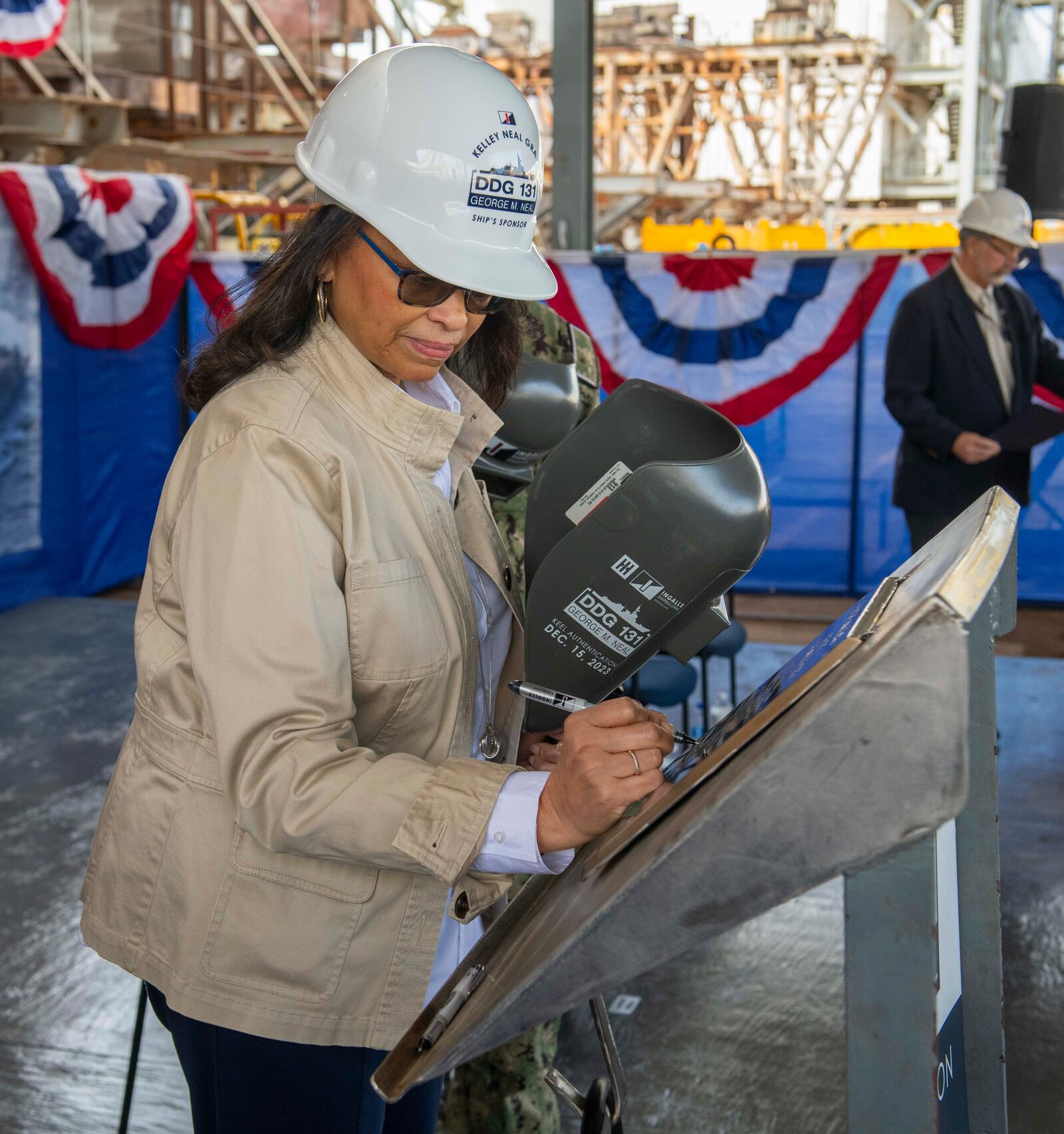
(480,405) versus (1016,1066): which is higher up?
(480,405)

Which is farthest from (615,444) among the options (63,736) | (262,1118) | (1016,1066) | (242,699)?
(63,736)

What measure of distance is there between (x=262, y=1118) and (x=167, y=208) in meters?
5.75

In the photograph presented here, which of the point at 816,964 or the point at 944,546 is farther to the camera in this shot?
the point at 816,964

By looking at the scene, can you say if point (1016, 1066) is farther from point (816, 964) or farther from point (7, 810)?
point (7, 810)

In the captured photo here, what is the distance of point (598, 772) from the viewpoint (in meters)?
0.92

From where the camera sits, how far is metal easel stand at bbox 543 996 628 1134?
1099 millimetres

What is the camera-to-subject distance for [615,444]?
129 centimetres

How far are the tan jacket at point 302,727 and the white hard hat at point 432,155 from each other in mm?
127

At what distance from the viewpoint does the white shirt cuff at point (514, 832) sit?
0.97 meters

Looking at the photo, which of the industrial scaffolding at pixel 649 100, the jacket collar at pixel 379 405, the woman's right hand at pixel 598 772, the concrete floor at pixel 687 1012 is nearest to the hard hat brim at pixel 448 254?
the jacket collar at pixel 379 405

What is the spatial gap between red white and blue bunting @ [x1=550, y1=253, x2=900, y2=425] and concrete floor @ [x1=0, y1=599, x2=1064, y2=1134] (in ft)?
8.57

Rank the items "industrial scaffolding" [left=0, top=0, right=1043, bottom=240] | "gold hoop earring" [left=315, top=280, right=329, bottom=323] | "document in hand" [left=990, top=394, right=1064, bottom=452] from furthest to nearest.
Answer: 1. "industrial scaffolding" [left=0, top=0, right=1043, bottom=240]
2. "document in hand" [left=990, top=394, right=1064, bottom=452]
3. "gold hoop earring" [left=315, top=280, right=329, bottom=323]

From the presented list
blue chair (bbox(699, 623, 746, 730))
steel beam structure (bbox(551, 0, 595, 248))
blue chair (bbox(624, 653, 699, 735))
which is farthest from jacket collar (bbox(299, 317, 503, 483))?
steel beam structure (bbox(551, 0, 595, 248))

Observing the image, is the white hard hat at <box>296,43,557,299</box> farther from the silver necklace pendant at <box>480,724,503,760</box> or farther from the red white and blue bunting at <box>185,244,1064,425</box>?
the red white and blue bunting at <box>185,244,1064,425</box>
